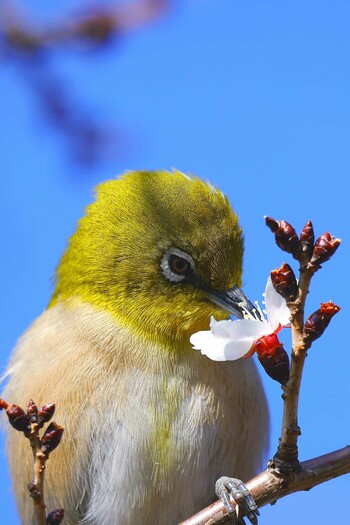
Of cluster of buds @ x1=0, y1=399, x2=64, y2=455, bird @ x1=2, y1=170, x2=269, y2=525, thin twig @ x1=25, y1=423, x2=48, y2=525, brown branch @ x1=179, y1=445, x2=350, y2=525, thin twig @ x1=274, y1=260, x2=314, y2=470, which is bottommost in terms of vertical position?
brown branch @ x1=179, y1=445, x2=350, y2=525

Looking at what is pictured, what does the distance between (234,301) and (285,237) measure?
6.74ft

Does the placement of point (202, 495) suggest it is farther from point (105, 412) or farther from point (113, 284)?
point (113, 284)

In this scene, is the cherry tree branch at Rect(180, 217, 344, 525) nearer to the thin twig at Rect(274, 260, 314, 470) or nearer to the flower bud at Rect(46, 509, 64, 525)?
the thin twig at Rect(274, 260, 314, 470)

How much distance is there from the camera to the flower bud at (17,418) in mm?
2436

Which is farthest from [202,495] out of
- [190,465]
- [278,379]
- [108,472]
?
[278,379]

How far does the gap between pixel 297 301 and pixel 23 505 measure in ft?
9.12

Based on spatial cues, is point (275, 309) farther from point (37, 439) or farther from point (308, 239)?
point (37, 439)

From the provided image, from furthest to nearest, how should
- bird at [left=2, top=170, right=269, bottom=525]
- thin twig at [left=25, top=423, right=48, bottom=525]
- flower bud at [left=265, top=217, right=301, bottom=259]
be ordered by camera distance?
1. bird at [left=2, top=170, right=269, bottom=525]
2. thin twig at [left=25, top=423, right=48, bottom=525]
3. flower bud at [left=265, top=217, right=301, bottom=259]

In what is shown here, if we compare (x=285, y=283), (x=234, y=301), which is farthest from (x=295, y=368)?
(x=234, y=301)

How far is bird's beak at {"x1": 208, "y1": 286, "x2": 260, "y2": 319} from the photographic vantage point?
4.08 m

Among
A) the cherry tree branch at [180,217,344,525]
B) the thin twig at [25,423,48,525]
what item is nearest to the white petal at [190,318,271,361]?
the cherry tree branch at [180,217,344,525]

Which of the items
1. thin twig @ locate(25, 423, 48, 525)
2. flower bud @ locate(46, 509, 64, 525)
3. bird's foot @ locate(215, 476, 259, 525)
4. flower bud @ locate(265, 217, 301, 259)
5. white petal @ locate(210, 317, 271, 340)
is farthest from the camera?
bird's foot @ locate(215, 476, 259, 525)

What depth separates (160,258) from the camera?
171 inches

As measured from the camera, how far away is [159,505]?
4152mm
